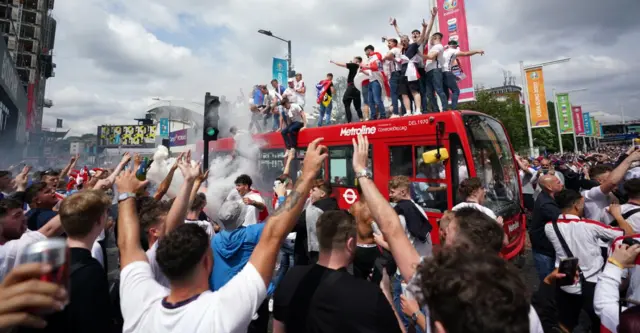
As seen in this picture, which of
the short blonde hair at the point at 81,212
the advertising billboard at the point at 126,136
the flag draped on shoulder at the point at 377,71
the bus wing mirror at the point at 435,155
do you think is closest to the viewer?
the short blonde hair at the point at 81,212

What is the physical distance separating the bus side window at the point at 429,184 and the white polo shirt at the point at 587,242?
2.52 m

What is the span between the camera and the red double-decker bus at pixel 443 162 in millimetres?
5867

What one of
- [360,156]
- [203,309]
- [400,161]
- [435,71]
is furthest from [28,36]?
[203,309]

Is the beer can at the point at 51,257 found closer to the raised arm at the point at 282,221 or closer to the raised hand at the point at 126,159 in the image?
the raised arm at the point at 282,221

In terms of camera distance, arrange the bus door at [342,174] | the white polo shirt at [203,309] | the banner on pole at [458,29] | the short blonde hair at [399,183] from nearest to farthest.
→ 1. the white polo shirt at [203,309]
2. the short blonde hair at [399,183]
3. the bus door at [342,174]
4. the banner on pole at [458,29]

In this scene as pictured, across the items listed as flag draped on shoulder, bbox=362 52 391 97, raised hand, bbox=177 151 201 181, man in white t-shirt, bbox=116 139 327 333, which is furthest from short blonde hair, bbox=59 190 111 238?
flag draped on shoulder, bbox=362 52 391 97

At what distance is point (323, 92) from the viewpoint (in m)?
10.5

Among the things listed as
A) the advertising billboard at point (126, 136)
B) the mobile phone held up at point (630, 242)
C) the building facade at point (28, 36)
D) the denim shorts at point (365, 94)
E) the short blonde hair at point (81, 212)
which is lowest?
the mobile phone held up at point (630, 242)

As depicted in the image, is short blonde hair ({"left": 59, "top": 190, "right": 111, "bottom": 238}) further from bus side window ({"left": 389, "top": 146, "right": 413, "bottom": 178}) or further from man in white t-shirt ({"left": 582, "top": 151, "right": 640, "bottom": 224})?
bus side window ({"left": 389, "top": 146, "right": 413, "bottom": 178})

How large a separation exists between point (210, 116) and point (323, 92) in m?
5.53

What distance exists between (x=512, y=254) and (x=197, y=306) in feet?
18.2

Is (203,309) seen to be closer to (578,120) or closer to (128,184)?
(128,184)

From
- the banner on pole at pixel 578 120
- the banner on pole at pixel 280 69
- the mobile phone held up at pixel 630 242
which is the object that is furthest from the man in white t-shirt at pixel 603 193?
the banner on pole at pixel 578 120

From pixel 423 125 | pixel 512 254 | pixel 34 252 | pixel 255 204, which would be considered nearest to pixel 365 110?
pixel 423 125
